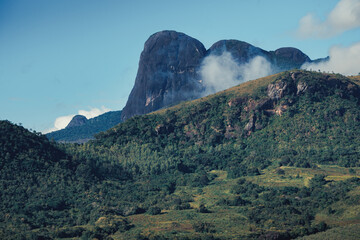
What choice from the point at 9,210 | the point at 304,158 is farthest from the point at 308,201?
the point at 9,210

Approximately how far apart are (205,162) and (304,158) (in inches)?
1458

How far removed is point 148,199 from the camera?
157 metres

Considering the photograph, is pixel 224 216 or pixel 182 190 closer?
pixel 224 216

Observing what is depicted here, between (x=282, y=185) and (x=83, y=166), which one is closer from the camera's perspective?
(x=282, y=185)

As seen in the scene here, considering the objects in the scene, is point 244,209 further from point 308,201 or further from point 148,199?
point 148,199

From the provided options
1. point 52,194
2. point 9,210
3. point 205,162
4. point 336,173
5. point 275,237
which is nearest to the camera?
point 275,237

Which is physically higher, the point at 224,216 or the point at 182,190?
the point at 182,190

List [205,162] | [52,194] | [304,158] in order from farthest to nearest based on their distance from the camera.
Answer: [205,162] → [304,158] → [52,194]

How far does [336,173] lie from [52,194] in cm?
8603

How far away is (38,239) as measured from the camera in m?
109

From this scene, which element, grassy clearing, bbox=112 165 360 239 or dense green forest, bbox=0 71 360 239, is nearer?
grassy clearing, bbox=112 165 360 239

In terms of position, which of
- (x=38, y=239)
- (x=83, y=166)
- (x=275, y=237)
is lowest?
(x=275, y=237)

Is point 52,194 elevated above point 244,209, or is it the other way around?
point 52,194

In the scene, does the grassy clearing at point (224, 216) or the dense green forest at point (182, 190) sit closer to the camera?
the grassy clearing at point (224, 216)
